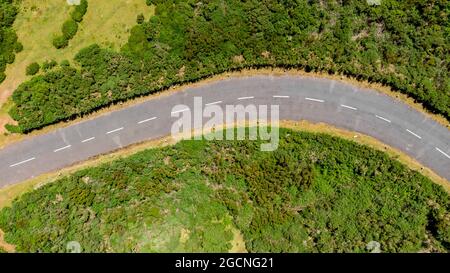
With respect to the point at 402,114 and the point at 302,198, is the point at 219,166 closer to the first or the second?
the point at 302,198

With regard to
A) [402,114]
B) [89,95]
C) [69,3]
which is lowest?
[402,114]

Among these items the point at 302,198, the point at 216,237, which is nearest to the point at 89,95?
the point at 216,237

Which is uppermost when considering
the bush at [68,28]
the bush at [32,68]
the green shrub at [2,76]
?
the bush at [68,28]

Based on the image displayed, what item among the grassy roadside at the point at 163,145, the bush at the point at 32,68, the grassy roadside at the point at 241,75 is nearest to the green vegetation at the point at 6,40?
the bush at the point at 32,68

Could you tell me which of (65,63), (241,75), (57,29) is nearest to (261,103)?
(241,75)

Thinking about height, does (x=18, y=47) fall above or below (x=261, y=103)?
above

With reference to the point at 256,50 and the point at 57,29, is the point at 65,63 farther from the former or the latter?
the point at 256,50

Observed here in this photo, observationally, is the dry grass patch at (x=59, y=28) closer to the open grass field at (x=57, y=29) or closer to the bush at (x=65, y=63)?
the open grass field at (x=57, y=29)
